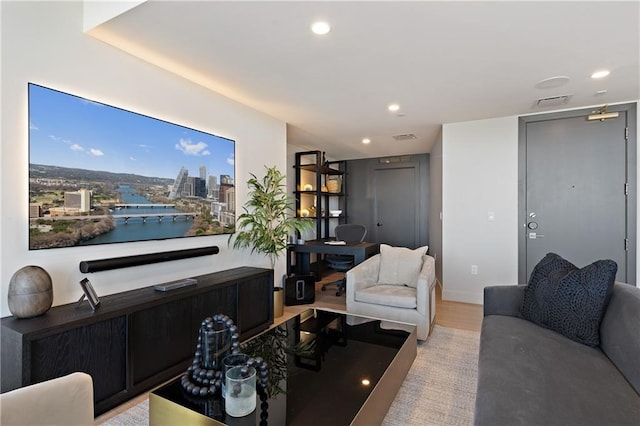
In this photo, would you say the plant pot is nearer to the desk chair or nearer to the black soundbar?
the black soundbar

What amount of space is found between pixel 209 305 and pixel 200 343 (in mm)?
1134

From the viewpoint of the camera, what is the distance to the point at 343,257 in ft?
16.0

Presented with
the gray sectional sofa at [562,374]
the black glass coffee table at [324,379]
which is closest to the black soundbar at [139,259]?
the black glass coffee table at [324,379]

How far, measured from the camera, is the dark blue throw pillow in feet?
5.89

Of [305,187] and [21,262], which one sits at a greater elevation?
[305,187]

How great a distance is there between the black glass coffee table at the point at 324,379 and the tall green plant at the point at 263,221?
1.20 metres

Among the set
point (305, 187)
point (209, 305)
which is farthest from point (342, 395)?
point (305, 187)

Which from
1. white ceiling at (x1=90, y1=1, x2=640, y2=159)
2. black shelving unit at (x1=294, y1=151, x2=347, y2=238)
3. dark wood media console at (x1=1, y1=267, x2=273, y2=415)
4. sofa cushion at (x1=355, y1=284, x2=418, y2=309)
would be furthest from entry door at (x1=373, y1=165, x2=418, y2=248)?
dark wood media console at (x1=1, y1=267, x2=273, y2=415)

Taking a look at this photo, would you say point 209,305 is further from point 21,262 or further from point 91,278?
point 21,262

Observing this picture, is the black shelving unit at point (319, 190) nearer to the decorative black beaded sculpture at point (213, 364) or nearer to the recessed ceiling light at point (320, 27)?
the recessed ceiling light at point (320, 27)

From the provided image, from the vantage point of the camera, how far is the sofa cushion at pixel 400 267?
11.1 feet

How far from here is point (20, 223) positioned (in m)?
1.85

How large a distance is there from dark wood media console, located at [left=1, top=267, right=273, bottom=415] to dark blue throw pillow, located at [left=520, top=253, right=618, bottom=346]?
7.87 ft

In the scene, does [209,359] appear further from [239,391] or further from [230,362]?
[239,391]
